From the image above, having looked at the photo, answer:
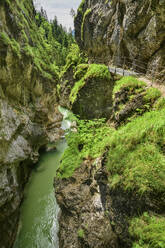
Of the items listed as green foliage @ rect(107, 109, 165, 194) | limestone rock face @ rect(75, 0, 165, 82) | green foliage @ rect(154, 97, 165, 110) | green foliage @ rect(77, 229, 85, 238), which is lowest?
green foliage @ rect(77, 229, 85, 238)

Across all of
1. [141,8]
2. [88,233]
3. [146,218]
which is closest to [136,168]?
[146,218]

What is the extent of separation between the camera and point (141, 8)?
883 centimetres

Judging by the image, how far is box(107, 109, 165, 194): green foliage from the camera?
Result: 253cm

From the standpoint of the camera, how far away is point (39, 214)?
7.23m

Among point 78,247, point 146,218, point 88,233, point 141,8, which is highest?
point 141,8

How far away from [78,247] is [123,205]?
223cm

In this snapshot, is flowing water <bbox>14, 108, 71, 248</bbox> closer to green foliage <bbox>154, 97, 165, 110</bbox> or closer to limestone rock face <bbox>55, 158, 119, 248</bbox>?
limestone rock face <bbox>55, 158, 119, 248</bbox>

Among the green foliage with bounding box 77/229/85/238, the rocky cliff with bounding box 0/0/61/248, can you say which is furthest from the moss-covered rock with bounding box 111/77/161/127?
the rocky cliff with bounding box 0/0/61/248

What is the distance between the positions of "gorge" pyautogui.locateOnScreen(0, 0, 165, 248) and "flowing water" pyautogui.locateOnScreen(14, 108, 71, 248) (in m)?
0.11

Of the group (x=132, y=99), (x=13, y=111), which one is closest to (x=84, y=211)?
(x=132, y=99)

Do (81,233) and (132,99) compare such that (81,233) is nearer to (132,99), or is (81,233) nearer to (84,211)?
(84,211)

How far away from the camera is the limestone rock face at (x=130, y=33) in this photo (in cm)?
773

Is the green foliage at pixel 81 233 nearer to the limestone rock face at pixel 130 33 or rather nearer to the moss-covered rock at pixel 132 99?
the moss-covered rock at pixel 132 99

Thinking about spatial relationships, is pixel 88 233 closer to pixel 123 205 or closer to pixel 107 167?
pixel 123 205
